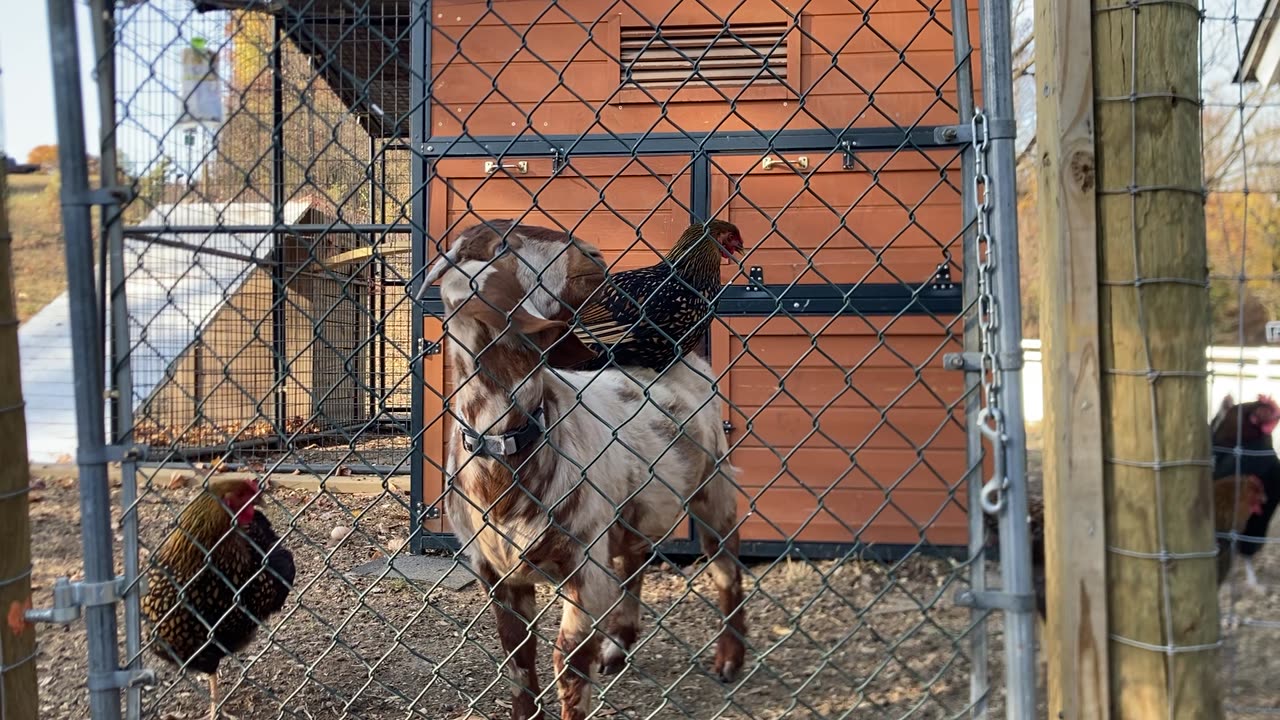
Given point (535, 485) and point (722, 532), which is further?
point (722, 532)

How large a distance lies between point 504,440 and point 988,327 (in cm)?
138

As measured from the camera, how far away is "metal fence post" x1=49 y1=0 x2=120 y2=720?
1.65 meters

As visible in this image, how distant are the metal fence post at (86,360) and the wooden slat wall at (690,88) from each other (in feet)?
11.3

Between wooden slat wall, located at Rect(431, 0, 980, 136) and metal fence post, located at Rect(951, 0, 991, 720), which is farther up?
wooden slat wall, located at Rect(431, 0, 980, 136)

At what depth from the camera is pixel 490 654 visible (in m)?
2.83

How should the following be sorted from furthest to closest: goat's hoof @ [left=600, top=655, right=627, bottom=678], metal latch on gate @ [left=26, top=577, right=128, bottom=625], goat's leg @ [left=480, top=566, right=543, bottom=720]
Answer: goat's hoof @ [left=600, top=655, right=627, bottom=678] → goat's leg @ [left=480, top=566, right=543, bottom=720] → metal latch on gate @ [left=26, top=577, right=128, bottom=625]

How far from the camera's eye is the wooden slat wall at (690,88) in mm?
5137

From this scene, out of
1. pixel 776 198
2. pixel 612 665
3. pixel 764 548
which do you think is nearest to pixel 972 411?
pixel 612 665

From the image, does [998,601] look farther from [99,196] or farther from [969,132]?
→ [99,196]

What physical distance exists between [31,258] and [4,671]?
16.5 ft

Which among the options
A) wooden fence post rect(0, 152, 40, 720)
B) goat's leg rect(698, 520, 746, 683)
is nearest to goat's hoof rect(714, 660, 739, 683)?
goat's leg rect(698, 520, 746, 683)

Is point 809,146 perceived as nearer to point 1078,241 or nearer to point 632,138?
point 632,138

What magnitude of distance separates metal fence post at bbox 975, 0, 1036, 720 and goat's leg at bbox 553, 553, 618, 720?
52.6 inches

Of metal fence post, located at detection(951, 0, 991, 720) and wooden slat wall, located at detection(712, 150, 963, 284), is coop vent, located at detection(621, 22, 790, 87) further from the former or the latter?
metal fence post, located at detection(951, 0, 991, 720)
